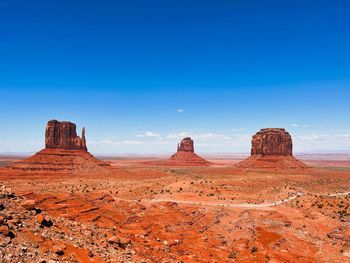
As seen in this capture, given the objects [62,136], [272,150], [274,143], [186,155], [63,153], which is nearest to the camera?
[63,153]

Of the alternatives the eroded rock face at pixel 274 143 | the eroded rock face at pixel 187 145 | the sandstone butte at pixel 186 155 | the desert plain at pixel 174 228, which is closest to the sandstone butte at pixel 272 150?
the eroded rock face at pixel 274 143

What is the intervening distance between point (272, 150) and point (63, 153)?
87419 mm

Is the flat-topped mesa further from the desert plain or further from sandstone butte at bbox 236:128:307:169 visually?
sandstone butte at bbox 236:128:307:169

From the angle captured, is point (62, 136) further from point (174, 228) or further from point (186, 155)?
point (186, 155)

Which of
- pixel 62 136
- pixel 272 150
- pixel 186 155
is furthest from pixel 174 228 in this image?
pixel 186 155

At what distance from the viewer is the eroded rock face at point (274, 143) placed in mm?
132875

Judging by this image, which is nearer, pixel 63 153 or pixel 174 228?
pixel 174 228

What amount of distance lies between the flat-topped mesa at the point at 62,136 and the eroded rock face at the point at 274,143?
7752 centimetres

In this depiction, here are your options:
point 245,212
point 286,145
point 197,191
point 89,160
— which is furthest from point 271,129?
point 245,212

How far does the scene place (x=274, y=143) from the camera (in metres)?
133

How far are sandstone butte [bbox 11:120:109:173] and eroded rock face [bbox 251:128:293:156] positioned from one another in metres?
→ 70.0

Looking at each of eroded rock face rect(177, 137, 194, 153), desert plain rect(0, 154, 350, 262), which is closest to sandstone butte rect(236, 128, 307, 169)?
eroded rock face rect(177, 137, 194, 153)

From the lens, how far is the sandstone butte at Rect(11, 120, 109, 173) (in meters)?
98.3

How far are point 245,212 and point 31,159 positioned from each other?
83310 millimetres
